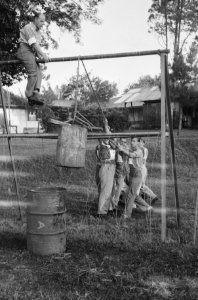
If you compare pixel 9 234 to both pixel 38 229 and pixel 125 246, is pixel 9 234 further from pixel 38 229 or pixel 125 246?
pixel 125 246

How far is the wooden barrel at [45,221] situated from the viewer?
613 centimetres

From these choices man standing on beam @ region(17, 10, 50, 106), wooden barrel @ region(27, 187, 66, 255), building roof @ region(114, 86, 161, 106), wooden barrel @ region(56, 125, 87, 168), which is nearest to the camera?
wooden barrel @ region(27, 187, 66, 255)

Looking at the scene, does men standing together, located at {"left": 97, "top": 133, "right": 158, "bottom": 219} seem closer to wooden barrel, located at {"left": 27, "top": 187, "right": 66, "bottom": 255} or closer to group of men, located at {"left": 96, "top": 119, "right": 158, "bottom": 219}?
group of men, located at {"left": 96, "top": 119, "right": 158, "bottom": 219}

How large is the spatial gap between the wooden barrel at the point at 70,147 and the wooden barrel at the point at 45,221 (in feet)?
1.71

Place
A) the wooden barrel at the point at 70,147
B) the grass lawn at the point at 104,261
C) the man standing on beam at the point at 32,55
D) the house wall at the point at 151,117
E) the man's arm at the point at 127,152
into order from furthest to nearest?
the house wall at the point at 151,117 < the man's arm at the point at 127,152 < the man standing on beam at the point at 32,55 < the wooden barrel at the point at 70,147 < the grass lawn at the point at 104,261

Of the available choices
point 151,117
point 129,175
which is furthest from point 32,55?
point 151,117

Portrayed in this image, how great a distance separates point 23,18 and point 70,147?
521 inches

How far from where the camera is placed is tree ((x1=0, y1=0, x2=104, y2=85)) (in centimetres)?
1745

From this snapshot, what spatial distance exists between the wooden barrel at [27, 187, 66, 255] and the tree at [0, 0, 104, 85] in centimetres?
969

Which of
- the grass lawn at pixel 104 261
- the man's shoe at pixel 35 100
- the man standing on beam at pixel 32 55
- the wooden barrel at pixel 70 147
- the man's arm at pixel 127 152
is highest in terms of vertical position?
the man standing on beam at pixel 32 55

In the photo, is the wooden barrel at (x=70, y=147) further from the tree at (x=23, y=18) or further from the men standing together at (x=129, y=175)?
the tree at (x=23, y=18)

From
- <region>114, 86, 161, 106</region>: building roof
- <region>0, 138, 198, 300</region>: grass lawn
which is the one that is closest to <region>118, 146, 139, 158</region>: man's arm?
<region>0, 138, 198, 300</region>: grass lawn

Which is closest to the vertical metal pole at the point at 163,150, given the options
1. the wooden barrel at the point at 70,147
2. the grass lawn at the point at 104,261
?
the grass lawn at the point at 104,261

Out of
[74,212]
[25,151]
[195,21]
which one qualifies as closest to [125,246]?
[74,212]
